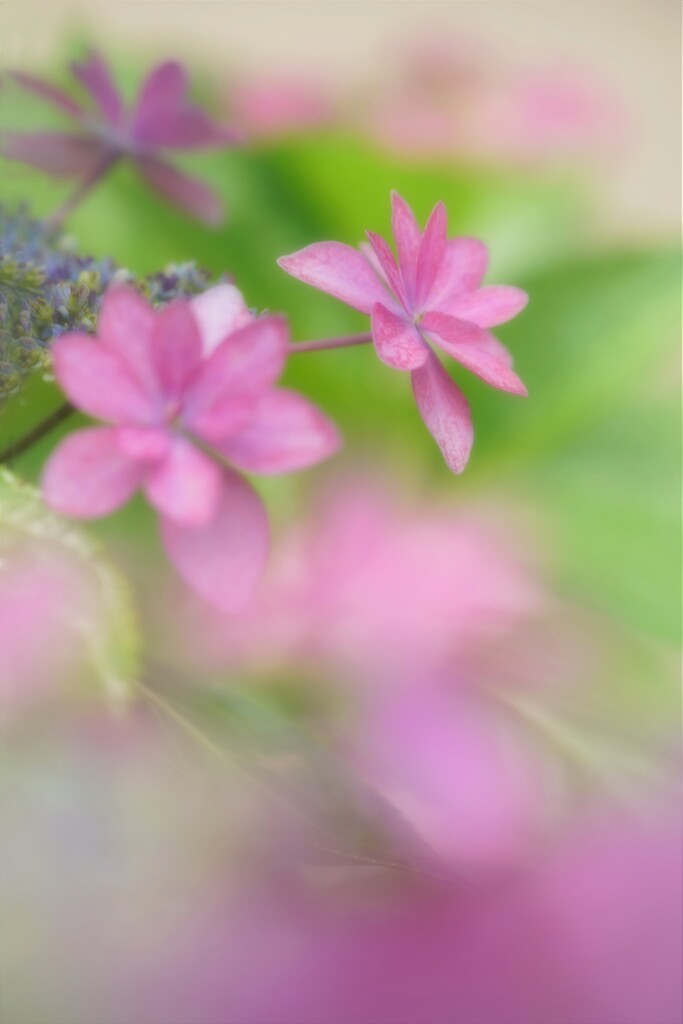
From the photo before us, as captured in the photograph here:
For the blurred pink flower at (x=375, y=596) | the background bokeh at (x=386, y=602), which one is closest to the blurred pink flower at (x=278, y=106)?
the background bokeh at (x=386, y=602)

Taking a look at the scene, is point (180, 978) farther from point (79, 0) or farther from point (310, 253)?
point (79, 0)

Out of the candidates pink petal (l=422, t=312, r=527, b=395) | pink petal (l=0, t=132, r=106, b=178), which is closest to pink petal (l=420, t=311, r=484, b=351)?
pink petal (l=422, t=312, r=527, b=395)

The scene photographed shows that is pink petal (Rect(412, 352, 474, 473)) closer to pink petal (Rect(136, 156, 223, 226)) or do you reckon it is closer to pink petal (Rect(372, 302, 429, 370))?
pink petal (Rect(372, 302, 429, 370))

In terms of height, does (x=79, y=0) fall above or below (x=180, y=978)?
above

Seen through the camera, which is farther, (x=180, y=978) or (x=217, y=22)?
(x=217, y=22)

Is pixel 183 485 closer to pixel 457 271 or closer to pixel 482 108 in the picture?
pixel 457 271

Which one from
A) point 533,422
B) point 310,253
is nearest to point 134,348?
point 310,253
